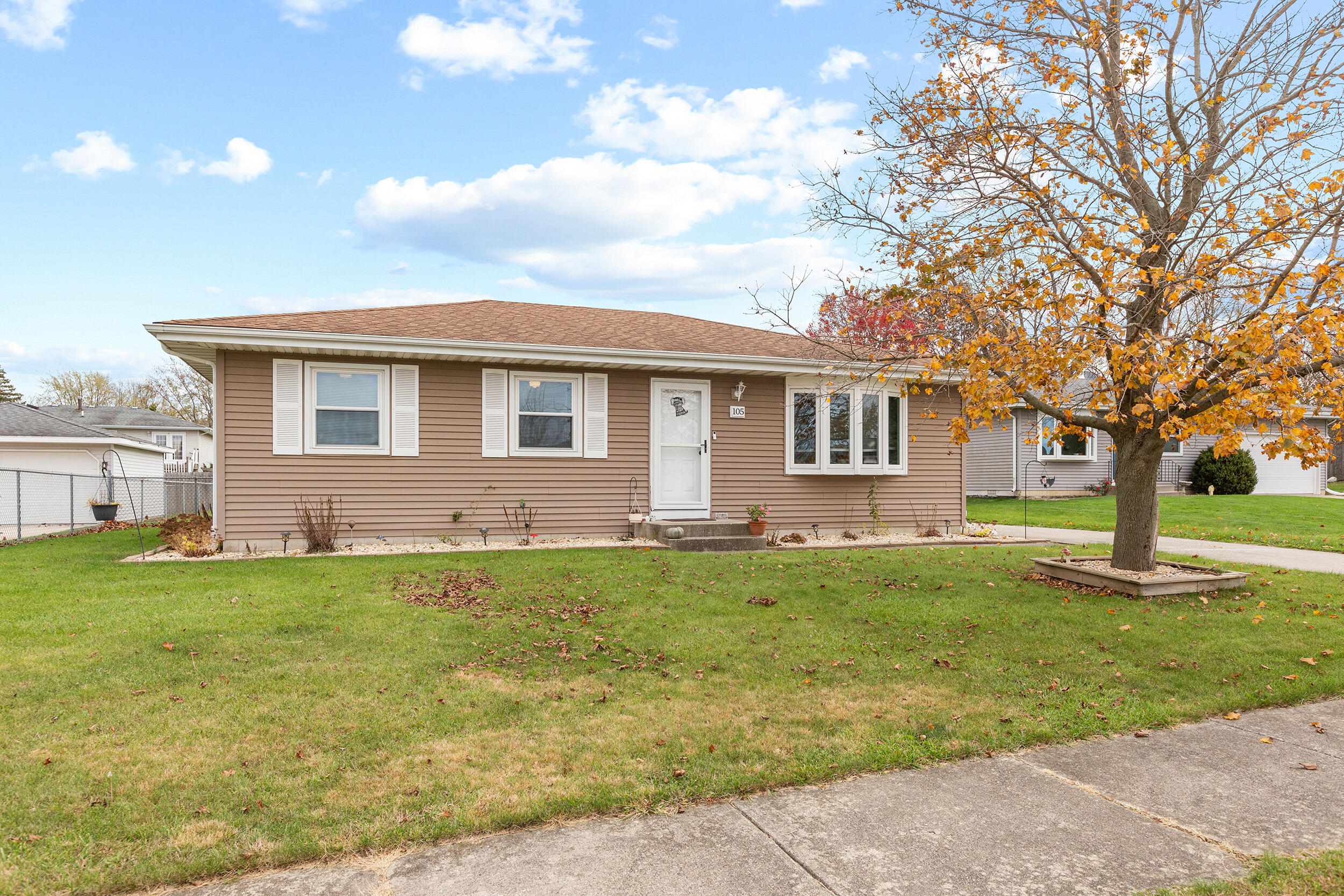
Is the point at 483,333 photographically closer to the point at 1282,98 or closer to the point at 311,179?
the point at 311,179

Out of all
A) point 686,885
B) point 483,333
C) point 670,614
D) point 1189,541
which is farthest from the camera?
point 1189,541

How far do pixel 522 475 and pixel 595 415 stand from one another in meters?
1.43

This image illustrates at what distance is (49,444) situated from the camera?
19688 mm

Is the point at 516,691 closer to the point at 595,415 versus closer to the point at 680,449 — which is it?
the point at 595,415

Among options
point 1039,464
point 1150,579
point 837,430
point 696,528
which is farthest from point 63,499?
point 1039,464

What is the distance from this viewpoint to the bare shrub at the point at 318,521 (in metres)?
10.5

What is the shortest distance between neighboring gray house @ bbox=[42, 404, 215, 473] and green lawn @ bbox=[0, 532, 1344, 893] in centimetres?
2907

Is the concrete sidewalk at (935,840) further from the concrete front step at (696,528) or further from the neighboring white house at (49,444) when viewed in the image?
the neighboring white house at (49,444)

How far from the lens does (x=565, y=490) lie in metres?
12.0

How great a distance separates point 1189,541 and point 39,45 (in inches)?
796

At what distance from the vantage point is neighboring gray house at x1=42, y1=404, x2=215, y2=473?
32250mm

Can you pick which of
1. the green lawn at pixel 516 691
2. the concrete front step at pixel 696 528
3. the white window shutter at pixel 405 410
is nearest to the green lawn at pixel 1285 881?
the green lawn at pixel 516 691

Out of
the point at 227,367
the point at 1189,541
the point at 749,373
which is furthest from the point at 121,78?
the point at 1189,541

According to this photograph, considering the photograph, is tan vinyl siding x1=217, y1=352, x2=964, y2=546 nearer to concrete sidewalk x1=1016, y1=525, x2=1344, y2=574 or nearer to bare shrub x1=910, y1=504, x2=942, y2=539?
bare shrub x1=910, y1=504, x2=942, y2=539
